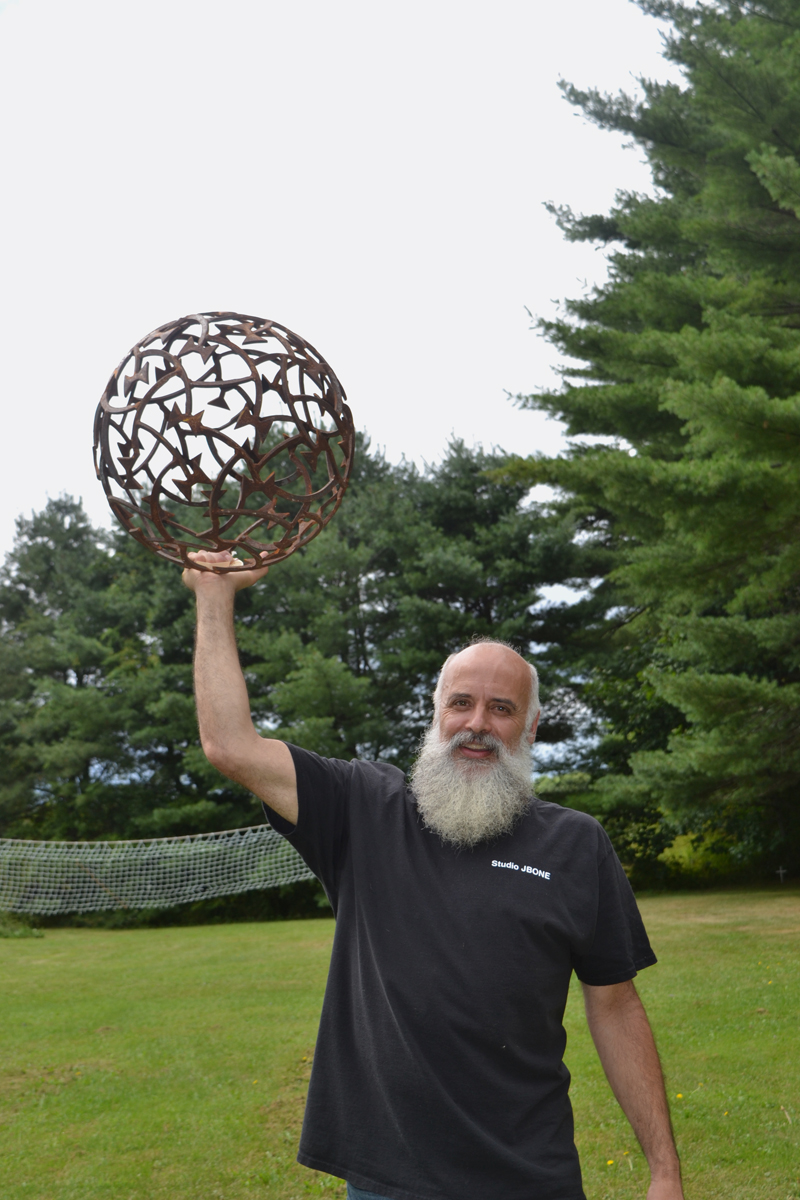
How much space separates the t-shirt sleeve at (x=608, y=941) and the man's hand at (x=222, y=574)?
3.01 feet

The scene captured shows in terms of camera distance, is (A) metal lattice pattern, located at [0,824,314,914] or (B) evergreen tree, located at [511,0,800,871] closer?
(B) evergreen tree, located at [511,0,800,871]

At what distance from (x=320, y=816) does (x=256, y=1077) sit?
4943mm

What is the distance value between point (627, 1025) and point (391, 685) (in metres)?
18.5

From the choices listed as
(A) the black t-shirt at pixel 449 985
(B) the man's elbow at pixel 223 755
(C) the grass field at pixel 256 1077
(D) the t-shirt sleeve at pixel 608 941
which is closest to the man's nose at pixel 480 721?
(A) the black t-shirt at pixel 449 985

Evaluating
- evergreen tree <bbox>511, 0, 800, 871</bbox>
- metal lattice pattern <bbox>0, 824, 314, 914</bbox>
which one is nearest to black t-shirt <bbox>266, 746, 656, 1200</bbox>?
evergreen tree <bbox>511, 0, 800, 871</bbox>

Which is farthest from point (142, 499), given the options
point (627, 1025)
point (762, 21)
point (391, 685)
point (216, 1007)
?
point (391, 685)

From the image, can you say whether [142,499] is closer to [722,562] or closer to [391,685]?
[722,562]

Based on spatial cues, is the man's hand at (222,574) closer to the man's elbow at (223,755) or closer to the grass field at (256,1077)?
the man's elbow at (223,755)

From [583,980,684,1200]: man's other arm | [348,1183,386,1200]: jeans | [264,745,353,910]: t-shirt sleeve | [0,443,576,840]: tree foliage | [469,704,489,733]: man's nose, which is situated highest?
[0,443,576,840]: tree foliage

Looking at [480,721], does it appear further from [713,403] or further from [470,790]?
[713,403]

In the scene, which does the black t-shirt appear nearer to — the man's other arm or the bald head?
the man's other arm

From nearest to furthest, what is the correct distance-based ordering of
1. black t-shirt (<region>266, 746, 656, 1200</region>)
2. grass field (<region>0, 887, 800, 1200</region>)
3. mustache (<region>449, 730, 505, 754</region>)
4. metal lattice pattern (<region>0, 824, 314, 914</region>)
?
black t-shirt (<region>266, 746, 656, 1200</region>), mustache (<region>449, 730, 505, 754</region>), grass field (<region>0, 887, 800, 1200</region>), metal lattice pattern (<region>0, 824, 314, 914</region>)

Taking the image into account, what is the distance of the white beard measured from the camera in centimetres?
201

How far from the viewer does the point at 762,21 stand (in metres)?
11.9
